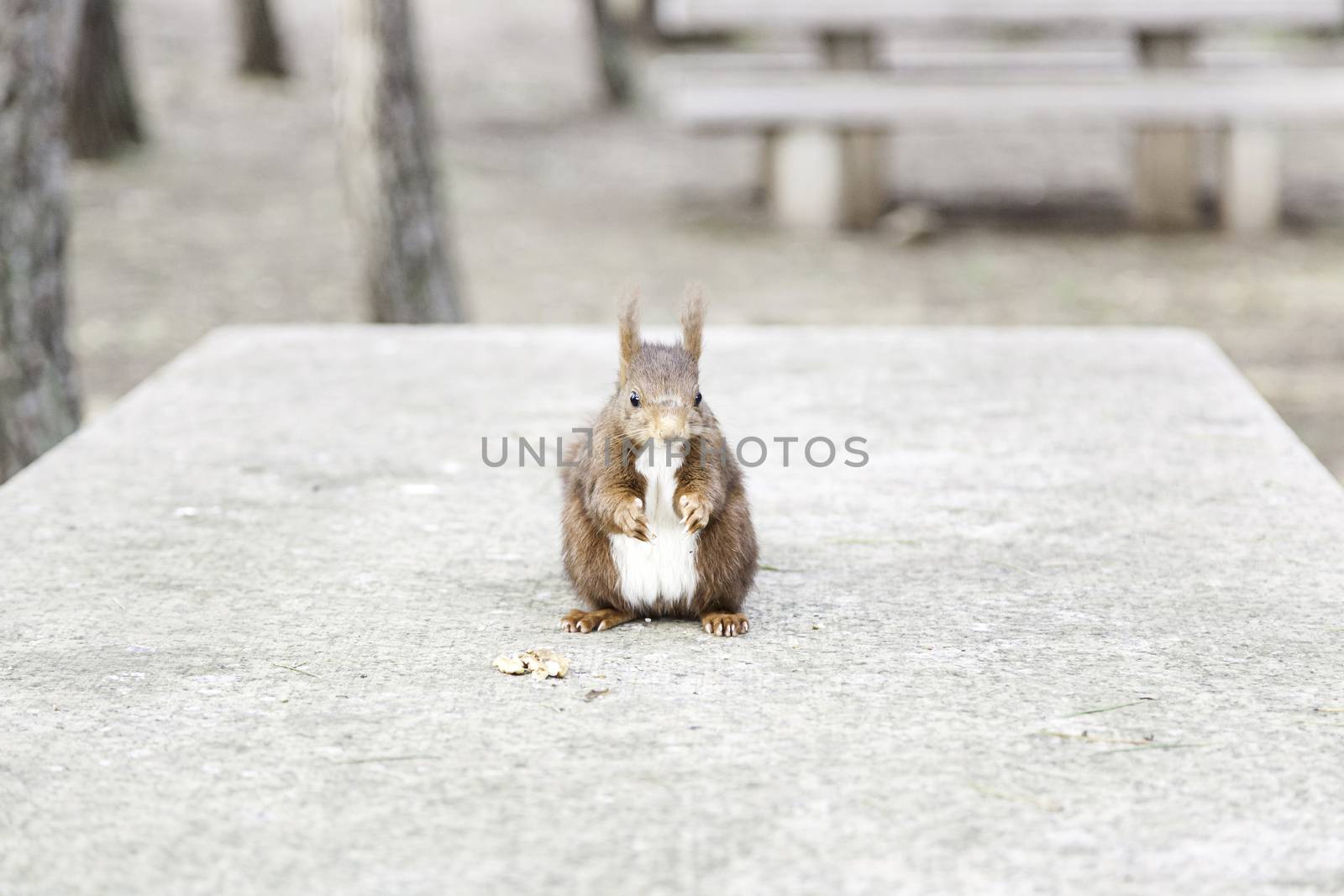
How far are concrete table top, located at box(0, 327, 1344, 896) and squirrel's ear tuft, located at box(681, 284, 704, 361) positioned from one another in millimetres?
491

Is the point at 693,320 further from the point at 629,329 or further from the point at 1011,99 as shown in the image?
the point at 1011,99

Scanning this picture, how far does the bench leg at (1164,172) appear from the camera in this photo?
9.47m

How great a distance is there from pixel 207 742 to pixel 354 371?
2365 mm

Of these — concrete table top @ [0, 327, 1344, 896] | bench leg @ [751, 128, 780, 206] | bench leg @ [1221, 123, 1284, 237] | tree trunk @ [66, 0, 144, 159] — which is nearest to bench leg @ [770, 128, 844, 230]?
bench leg @ [751, 128, 780, 206]

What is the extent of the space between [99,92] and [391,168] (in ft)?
14.3

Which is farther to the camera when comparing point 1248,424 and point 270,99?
point 270,99

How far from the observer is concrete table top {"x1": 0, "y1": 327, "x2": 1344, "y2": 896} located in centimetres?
191

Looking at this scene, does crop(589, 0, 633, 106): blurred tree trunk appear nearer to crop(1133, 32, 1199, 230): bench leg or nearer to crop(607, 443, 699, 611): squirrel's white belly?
crop(1133, 32, 1199, 230): bench leg

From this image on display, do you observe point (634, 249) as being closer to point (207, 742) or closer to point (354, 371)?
point (354, 371)

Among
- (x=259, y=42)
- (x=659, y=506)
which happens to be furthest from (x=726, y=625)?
(x=259, y=42)

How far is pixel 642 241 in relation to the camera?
9.20 meters

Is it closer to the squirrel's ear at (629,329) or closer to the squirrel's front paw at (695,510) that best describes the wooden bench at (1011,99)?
the squirrel's ear at (629,329)

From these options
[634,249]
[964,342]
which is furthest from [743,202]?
[964,342]

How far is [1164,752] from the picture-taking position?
Answer: 84.9 inches
